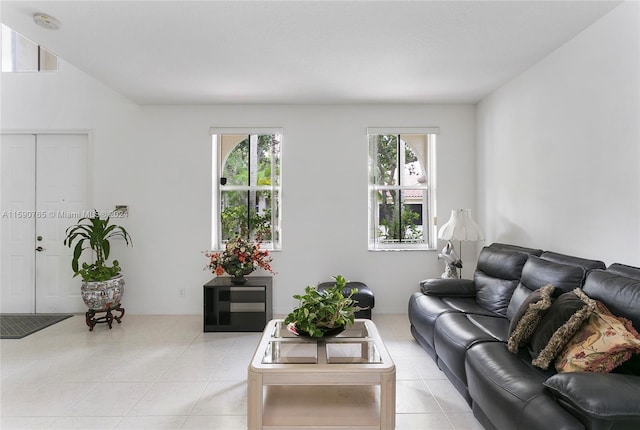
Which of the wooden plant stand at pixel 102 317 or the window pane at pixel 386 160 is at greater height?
the window pane at pixel 386 160

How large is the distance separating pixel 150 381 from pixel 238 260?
4.93ft

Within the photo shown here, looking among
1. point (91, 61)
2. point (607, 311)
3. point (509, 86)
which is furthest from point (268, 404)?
point (509, 86)

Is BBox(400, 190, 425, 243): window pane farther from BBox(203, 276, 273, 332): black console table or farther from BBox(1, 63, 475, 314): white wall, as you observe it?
BBox(203, 276, 273, 332): black console table

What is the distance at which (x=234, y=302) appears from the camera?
4066mm

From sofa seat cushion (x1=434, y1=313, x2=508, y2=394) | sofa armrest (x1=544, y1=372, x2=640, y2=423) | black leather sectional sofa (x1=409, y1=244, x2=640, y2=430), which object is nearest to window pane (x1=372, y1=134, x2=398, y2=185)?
black leather sectional sofa (x1=409, y1=244, x2=640, y2=430)

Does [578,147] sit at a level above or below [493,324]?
above

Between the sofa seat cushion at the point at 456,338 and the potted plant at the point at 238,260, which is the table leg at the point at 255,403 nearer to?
the sofa seat cushion at the point at 456,338

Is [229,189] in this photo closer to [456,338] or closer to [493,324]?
[456,338]

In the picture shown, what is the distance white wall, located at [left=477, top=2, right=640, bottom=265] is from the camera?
2252 millimetres

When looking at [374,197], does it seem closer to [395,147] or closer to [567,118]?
[395,147]

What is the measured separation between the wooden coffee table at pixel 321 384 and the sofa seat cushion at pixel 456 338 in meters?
0.53

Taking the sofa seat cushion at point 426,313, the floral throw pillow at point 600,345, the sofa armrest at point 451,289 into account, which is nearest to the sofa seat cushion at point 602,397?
the floral throw pillow at point 600,345

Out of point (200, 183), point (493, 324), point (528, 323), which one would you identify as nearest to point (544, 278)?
point (493, 324)

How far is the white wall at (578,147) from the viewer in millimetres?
2252
